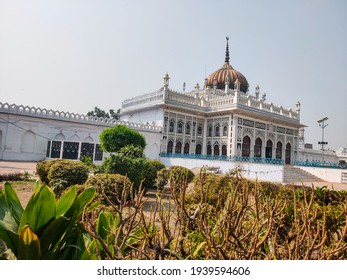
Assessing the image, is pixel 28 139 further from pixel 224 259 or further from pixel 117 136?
pixel 224 259

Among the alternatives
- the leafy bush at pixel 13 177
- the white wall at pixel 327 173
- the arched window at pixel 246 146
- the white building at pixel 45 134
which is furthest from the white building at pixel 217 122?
the leafy bush at pixel 13 177

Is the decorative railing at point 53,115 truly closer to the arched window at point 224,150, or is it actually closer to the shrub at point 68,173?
the arched window at point 224,150

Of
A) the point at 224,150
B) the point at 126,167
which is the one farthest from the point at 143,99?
the point at 126,167

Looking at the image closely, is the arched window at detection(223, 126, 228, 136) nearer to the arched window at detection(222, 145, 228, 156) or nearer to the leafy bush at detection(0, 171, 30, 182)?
the arched window at detection(222, 145, 228, 156)

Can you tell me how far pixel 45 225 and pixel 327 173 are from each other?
2000cm

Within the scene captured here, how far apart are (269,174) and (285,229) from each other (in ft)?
49.1

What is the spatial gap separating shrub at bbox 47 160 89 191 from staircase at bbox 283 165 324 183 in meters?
13.8

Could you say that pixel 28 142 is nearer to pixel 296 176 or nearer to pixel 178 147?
pixel 178 147

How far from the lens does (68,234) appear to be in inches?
71.7

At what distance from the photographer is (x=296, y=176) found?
1762 centimetres

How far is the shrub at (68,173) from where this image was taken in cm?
716

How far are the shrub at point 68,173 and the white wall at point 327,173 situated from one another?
16.8m

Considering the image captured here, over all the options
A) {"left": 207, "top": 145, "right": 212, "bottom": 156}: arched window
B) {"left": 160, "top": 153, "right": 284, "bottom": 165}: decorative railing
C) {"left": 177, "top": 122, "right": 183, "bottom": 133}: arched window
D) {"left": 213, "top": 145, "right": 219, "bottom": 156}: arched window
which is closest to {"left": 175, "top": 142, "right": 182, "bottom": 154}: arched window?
{"left": 177, "top": 122, "right": 183, "bottom": 133}: arched window
